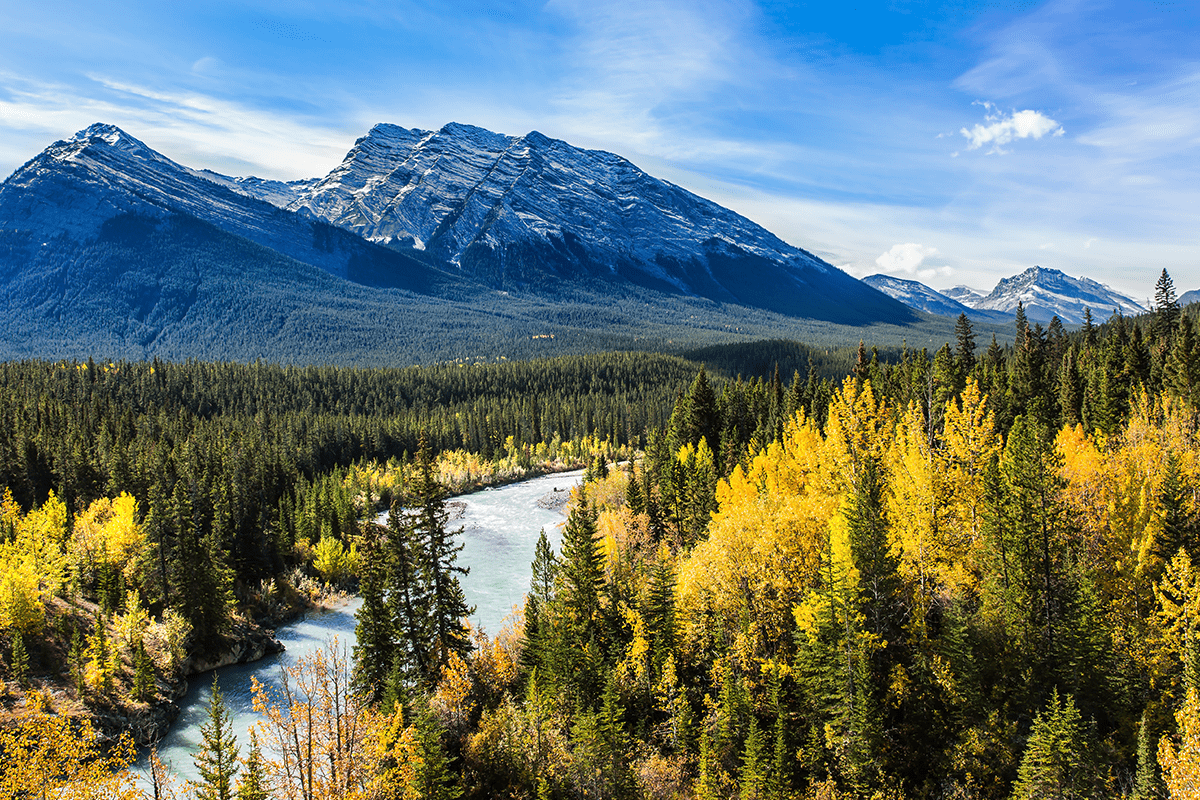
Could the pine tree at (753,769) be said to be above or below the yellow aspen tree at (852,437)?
below

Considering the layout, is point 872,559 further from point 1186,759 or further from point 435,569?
point 435,569

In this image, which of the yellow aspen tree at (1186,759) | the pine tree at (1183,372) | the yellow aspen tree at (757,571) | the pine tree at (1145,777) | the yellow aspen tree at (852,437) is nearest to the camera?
the yellow aspen tree at (1186,759)

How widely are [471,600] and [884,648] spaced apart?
3953cm

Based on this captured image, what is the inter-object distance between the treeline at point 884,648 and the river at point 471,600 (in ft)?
47.3

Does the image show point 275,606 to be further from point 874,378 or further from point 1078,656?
point 874,378

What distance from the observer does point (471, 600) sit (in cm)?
6612

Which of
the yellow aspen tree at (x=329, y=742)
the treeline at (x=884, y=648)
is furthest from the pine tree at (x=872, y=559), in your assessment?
the yellow aspen tree at (x=329, y=742)

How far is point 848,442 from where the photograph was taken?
47375 mm

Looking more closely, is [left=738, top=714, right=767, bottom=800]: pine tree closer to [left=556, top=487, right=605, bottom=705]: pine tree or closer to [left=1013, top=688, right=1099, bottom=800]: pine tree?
[left=1013, top=688, right=1099, bottom=800]: pine tree

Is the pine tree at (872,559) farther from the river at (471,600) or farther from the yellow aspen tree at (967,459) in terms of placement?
the river at (471,600)

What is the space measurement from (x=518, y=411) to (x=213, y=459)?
279ft

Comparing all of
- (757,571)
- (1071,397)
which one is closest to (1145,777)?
(757,571)

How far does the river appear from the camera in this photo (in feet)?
157

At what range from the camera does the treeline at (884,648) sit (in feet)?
109
